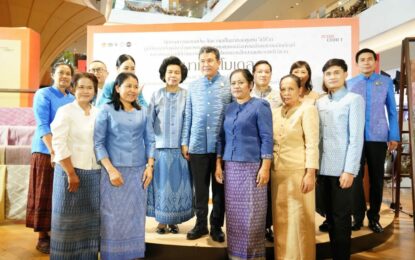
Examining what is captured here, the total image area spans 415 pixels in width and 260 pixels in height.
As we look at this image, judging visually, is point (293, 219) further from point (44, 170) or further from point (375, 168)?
point (44, 170)

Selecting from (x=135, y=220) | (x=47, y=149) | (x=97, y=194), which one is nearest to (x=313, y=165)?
(x=135, y=220)

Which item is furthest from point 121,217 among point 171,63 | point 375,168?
point 375,168

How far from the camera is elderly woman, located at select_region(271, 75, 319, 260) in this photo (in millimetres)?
2240

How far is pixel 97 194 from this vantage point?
2236 millimetres

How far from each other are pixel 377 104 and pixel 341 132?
1061 mm

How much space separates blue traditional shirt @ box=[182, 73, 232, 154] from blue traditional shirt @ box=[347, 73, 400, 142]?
130 centimetres

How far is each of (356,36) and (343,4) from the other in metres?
8.18

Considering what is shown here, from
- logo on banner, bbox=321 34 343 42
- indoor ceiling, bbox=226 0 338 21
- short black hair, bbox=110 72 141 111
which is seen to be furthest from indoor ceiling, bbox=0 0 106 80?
short black hair, bbox=110 72 141 111

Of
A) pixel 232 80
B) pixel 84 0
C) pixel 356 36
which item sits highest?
pixel 84 0

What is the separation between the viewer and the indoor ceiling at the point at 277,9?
12.4 m

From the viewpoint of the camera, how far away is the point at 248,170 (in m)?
2.27

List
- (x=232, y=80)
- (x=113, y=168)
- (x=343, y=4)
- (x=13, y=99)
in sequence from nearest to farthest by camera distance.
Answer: (x=113, y=168) < (x=232, y=80) < (x=13, y=99) < (x=343, y=4)

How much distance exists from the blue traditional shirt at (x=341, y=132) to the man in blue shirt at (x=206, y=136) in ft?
2.24

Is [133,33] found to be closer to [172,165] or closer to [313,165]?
[172,165]
